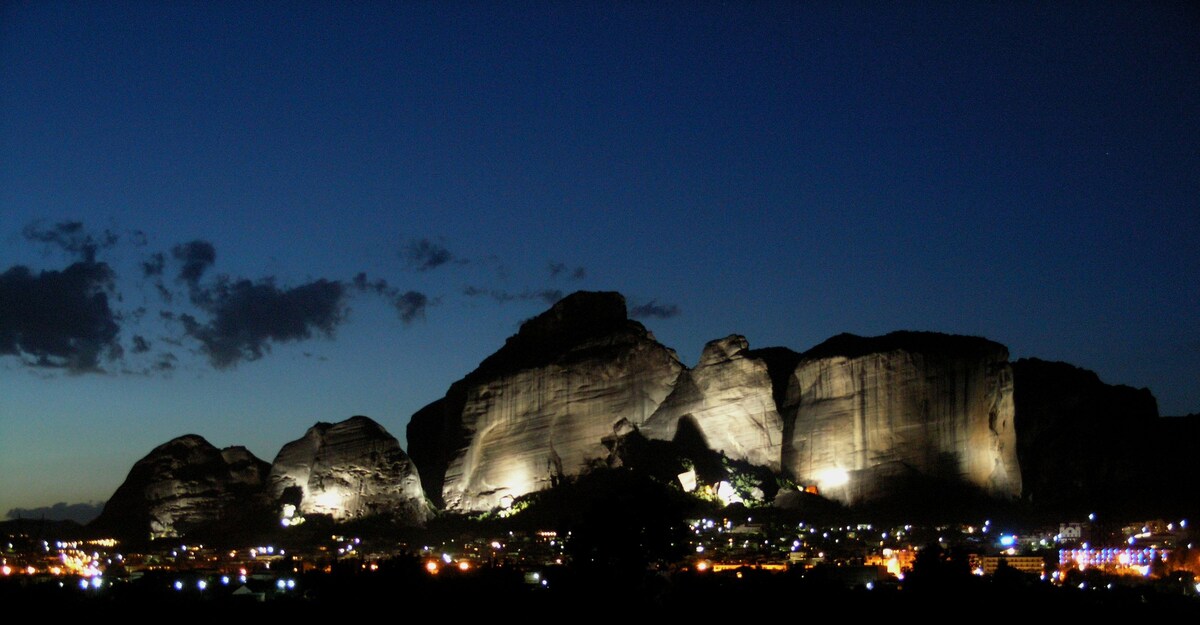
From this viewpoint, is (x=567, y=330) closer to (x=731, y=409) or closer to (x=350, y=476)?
(x=731, y=409)

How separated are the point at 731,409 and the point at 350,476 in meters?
35.1

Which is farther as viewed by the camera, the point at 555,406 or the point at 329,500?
the point at 555,406

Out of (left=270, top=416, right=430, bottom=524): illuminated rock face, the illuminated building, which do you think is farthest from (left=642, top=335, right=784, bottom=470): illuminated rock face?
the illuminated building

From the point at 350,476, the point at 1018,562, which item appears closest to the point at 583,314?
the point at 350,476

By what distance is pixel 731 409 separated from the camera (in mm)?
128875

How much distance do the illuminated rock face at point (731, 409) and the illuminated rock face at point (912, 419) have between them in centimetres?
441

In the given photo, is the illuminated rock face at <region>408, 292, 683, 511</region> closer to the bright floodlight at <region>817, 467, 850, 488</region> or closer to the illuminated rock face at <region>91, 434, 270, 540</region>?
the bright floodlight at <region>817, 467, 850, 488</region>

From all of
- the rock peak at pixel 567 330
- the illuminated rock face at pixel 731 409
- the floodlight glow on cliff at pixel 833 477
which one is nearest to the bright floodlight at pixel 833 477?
the floodlight glow on cliff at pixel 833 477

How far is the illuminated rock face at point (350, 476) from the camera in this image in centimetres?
12362

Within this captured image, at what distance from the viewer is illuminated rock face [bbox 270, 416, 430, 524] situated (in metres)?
124

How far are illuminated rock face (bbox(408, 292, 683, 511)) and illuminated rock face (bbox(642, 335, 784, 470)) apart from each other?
2990 millimetres

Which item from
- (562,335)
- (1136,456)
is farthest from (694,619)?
(1136,456)

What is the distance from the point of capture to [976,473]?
117 meters

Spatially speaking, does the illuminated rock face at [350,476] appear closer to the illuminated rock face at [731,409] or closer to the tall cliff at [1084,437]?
the illuminated rock face at [731,409]
